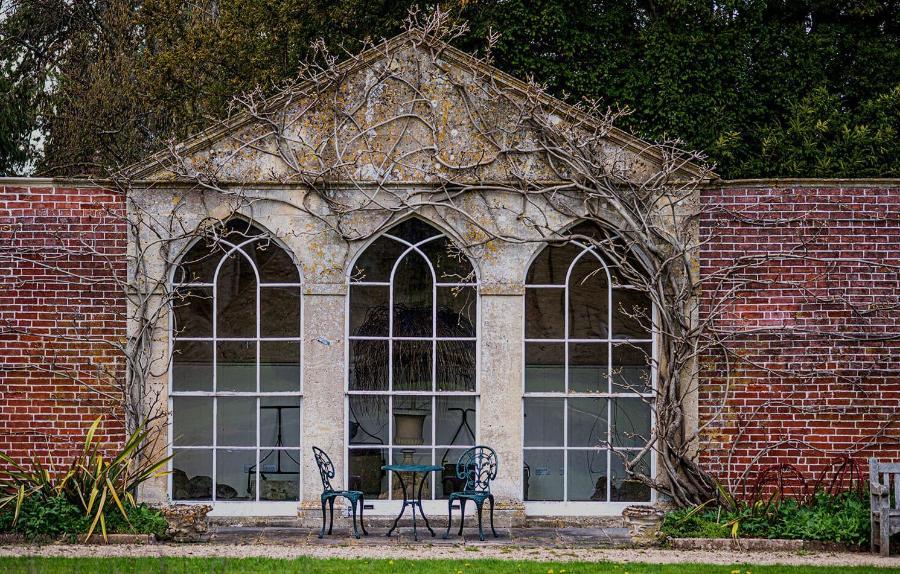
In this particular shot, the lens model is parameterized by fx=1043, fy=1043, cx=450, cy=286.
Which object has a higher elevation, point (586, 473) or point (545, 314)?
point (545, 314)

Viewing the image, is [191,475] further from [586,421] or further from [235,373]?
[586,421]

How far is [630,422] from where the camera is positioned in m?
12.0

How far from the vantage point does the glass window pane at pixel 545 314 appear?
12.5 metres

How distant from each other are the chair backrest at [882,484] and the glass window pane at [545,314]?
4081mm

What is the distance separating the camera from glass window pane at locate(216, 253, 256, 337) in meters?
11.7

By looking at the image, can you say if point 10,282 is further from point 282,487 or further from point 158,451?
point 282,487

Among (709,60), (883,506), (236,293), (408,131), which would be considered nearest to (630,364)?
(883,506)

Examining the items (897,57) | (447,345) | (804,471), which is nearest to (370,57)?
(447,345)

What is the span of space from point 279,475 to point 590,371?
4.15 metres

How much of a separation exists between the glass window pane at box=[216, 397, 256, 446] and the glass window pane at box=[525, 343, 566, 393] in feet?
11.7

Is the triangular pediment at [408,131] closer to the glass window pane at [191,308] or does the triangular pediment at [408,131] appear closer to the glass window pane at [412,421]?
the glass window pane at [191,308]

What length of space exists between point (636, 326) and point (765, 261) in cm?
189

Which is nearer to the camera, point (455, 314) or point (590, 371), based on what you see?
point (455, 314)

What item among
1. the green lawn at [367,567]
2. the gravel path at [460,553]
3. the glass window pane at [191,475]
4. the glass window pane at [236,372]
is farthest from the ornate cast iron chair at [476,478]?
the glass window pane at [236,372]
